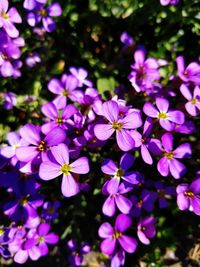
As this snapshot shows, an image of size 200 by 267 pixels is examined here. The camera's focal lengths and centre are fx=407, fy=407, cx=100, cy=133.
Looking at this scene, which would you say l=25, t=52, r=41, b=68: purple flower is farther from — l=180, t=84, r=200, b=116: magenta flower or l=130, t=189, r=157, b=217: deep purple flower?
l=130, t=189, r=157, b=217: deep purple flower

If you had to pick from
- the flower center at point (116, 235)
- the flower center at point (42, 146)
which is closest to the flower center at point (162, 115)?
the flower center at point (42, 146)

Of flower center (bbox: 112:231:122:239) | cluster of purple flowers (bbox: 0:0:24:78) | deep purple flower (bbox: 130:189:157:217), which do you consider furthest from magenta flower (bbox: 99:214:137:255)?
cluster of purple flowers (bbox: 0:0:24:78)

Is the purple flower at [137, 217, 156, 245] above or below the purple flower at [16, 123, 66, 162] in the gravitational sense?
below

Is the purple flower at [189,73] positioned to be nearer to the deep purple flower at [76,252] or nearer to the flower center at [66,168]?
the flower center at [66,168]

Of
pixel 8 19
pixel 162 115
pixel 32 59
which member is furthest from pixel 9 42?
pixel 162 115

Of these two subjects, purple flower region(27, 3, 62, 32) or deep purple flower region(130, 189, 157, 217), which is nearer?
deep purple flower region(130, 189, 157, 217)

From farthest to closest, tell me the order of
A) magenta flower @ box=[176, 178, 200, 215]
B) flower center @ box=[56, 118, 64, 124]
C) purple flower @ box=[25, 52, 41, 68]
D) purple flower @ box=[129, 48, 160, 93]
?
1. purple flower @ box=[25, 52, 41, 68]
2. purple flower @ box=[129, 48, 160, 93]
3. flower center @ box=[56, 118, 64, 124]
4. magenta flower @ box=[176, 178, 200, 215]

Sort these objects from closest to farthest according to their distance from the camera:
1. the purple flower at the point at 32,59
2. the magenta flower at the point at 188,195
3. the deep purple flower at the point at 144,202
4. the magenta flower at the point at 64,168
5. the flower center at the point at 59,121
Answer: the magenta flower at the point at 64,168 → the magenta flower at the point at 188,195 → the flower center at the point at 59,121 → the deep purple flower at the point at 144,202 → the purple flower at the point at 32,59
